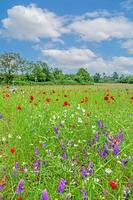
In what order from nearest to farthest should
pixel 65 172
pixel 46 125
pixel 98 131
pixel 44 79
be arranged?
pixel 65 172 → pixel 98 131 → pixel 46 125 → pixel 44 79

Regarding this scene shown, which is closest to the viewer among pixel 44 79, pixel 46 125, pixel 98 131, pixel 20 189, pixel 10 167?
pixel 20 189

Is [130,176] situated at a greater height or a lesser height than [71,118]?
lesser

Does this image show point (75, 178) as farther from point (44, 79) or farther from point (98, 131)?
point (44, 79)

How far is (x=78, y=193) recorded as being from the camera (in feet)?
9.36

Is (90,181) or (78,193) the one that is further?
(78,193)

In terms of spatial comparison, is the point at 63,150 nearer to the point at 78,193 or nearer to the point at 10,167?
the point at 10,167

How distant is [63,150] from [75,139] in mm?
658

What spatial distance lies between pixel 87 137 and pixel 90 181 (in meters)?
2.09

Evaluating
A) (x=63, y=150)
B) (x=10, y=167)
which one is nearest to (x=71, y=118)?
(x=63, y=150)

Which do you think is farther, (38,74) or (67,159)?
(38,74)

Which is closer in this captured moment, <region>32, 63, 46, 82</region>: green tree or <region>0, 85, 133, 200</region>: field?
<region>0, 85, 133, 200</region>: field

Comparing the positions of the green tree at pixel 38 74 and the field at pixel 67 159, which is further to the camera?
the green tree at pixel 38 74

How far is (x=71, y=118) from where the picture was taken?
511 centimetres

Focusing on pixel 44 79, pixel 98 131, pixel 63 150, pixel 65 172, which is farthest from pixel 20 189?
pixel 44 79
